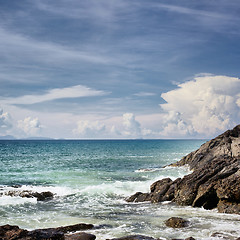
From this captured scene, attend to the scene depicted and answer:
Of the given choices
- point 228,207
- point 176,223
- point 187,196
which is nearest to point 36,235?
point 176,223

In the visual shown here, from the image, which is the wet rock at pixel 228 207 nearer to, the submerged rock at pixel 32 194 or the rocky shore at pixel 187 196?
the rocky shore at pixel 187 196

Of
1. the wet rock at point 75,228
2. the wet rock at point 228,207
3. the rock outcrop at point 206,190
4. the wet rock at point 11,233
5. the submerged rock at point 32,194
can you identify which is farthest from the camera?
the submerged rock at point 32,194

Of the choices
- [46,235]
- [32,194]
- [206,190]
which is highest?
[206,190]

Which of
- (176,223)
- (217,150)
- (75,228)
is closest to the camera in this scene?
(75,228)

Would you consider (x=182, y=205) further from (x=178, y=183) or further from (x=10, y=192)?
(x=10, y=192)

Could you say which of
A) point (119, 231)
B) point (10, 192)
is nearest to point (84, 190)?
point (10, 192)

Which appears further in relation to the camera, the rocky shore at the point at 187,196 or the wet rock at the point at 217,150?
the wet rock at the point at 217,150

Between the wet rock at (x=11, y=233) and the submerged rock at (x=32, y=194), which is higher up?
the wet rock at (x=11, y=233)

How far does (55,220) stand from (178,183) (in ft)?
35.4

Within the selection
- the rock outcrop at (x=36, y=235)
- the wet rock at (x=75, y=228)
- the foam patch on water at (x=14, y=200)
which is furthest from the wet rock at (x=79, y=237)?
the foam patch on water at (x=14, y=200)

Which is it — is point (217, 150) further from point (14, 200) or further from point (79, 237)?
point (79, 237)

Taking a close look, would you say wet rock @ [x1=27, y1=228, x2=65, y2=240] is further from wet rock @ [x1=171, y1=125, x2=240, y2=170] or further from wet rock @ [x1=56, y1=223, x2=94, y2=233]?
wet rock @ [x1=171, y1=125, x2=240, y2=170]

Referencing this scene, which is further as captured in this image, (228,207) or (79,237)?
(228,207)

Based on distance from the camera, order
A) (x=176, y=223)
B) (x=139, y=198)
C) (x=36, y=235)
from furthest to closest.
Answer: (x=139, y=198) → (x=176, y=223) → (x=36, y=235)
